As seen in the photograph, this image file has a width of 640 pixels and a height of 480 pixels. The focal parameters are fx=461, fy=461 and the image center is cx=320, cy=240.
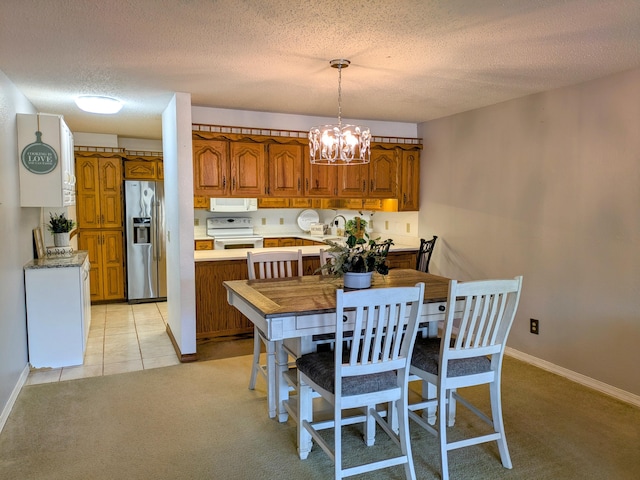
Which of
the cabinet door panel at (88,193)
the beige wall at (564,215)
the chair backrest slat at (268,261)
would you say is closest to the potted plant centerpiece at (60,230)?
the cabinet door panel at (88,193)

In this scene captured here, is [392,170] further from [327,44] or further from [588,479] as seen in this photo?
[588,479]

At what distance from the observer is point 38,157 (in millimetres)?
3750

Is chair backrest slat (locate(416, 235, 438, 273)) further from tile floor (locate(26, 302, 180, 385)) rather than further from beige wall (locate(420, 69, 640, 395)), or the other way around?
tile floor (locate(26, 302, 180, 385))

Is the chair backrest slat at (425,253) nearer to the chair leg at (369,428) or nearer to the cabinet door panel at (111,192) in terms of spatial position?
the chair leg at (369,428)

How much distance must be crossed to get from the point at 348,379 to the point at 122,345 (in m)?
3.08

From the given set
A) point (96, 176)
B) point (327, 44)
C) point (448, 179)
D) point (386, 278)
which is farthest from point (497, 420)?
point (96, 176)

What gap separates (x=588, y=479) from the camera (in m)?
2.32

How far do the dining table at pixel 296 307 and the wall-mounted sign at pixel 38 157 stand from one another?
197cm

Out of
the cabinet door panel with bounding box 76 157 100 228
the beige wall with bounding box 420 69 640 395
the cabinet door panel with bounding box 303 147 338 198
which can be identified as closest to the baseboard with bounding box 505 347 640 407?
the beige wall with bounding box 420 69 640 395

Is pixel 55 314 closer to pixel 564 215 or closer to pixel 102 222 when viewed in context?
pixel 102 222

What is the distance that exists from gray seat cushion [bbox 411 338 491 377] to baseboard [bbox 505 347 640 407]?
4.84 ft

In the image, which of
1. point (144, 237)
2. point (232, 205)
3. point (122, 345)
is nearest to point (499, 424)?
point (122, 345)

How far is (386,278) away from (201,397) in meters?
1.58

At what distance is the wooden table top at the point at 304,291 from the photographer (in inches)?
94.9
